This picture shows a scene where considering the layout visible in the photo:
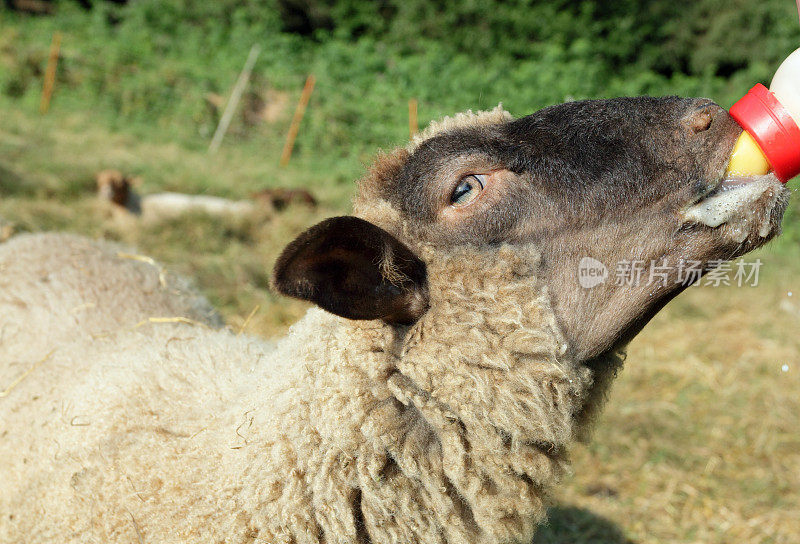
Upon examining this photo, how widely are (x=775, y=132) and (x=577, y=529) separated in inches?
127

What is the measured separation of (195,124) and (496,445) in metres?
14.7

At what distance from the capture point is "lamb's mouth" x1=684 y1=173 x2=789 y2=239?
2.13 meters

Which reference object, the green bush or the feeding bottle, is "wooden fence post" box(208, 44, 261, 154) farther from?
the feeding bottle

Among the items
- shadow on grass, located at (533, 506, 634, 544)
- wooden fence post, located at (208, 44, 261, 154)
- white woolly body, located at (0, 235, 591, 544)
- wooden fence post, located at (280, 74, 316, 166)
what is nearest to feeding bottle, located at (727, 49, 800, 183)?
white woolly body, located at (0, 235, 591, 544)

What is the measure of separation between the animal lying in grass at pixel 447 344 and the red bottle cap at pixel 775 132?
2.7 inches

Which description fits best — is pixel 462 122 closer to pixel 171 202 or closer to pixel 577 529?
pixel 577 529

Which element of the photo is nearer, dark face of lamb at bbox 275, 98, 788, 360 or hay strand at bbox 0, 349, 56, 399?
dark face of lamb at bbox 275, 98, 788, 360

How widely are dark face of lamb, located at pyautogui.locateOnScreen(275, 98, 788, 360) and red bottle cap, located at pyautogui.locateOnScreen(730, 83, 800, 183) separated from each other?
5 cm

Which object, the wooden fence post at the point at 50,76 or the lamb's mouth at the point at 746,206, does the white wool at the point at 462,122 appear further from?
the wooden fence post at the point at 50,76

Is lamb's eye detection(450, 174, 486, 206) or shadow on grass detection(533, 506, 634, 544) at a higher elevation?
lamb's eye detection(450, 174, 486, 206)

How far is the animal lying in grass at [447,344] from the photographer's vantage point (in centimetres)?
205

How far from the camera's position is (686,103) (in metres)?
2.27

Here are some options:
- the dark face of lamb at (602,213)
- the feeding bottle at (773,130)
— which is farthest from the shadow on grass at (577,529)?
the feeding bottle at (773,130)

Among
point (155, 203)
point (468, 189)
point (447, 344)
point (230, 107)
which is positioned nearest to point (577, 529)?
point (447, 344)
